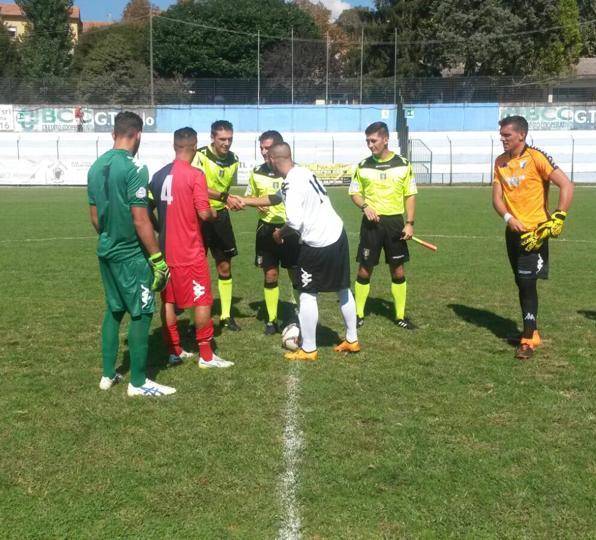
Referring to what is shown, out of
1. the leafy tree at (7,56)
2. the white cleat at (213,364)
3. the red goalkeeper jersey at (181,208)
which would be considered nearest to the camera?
the red goalkeeper jersey at (181,208)

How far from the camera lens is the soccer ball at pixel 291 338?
6.32 m

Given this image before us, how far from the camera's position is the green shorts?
500 cm

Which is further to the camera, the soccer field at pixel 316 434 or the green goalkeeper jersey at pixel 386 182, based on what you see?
the green goalkeeper jersey at pixel 386 182

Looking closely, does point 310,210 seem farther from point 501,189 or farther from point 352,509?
point 352,509

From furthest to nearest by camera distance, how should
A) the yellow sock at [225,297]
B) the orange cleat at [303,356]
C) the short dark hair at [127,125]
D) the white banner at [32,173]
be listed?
the white banner at [32,173], the yellow sock at [225,297], the orange cleat at [303,356], the short dark hair at [127,125]

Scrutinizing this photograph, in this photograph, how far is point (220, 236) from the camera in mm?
7289

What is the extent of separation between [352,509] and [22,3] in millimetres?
68092

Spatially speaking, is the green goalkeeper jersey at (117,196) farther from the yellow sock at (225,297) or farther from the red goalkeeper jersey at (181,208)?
the yellow sock at (225,297)

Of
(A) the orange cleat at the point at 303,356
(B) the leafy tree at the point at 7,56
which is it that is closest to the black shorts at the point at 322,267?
(A) the orange cleat at the point at 303,356

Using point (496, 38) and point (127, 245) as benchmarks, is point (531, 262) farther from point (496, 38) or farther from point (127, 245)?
point (496, 38)

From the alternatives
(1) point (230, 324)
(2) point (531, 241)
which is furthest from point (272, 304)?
(2) point (531, 241)

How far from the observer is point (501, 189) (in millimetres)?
6473

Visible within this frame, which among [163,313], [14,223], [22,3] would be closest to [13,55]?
[22,3]

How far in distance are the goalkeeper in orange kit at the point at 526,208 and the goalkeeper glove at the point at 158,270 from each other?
3312mm
